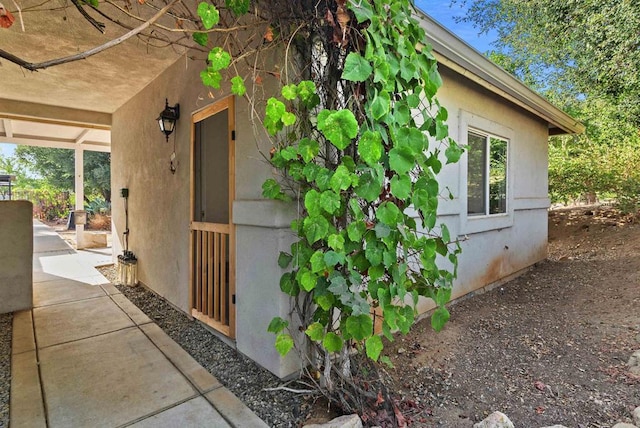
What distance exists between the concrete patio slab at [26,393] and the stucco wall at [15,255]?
4.49 ft

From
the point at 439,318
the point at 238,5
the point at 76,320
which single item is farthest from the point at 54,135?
the point at 439,318

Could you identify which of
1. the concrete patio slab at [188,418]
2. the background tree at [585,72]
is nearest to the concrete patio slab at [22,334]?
the concrete patio slab at [188,418]

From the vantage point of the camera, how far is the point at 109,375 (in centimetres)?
245

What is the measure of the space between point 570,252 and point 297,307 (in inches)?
271

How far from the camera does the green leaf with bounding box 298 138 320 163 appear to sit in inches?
71.6

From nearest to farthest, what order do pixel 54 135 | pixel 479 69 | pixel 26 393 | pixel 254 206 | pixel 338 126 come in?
pixel 338 126 → pixel 26 393 → pixel 254 206 → pixel 479 69 → pixel 54 135

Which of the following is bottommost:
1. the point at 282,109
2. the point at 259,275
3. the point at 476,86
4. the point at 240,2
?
the point at 259,275

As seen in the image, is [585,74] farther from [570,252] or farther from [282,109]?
[282,109]

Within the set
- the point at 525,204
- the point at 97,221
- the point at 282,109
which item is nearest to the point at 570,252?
the point at 525,204

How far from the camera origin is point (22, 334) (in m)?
3.15

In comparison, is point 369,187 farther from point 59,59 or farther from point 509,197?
point 509,197

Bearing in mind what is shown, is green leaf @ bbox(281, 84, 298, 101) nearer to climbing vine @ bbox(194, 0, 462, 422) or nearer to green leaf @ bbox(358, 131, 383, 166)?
climbing vine @ bbox(194, 0, 462, 422)

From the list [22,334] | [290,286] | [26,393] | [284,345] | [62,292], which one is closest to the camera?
[284,345]

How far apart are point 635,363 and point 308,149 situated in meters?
2.88
